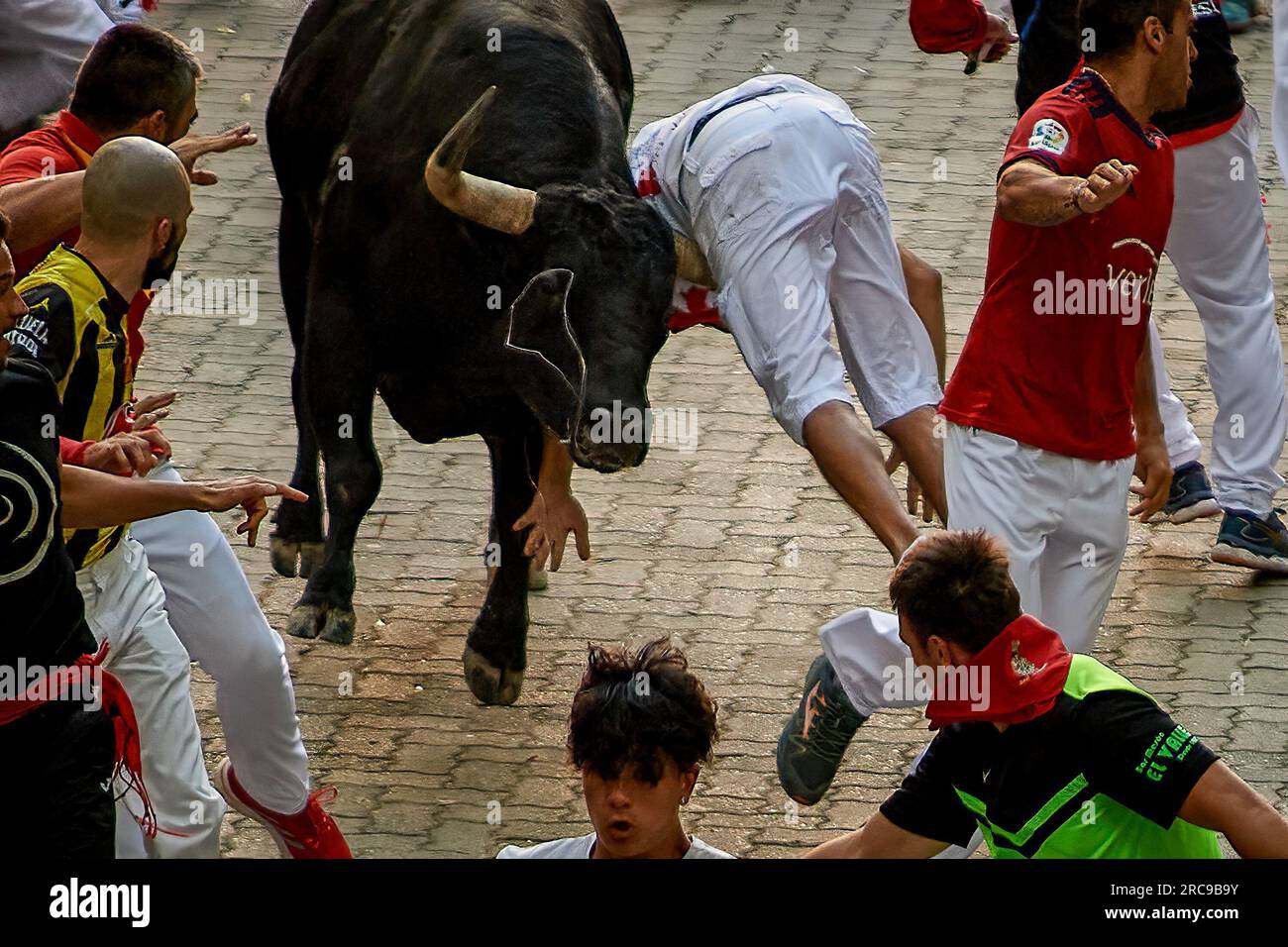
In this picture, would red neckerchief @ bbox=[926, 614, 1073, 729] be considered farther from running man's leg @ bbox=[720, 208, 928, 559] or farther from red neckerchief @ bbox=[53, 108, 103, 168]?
red neckerchief @ bbox=[53, 108, 103, 168]

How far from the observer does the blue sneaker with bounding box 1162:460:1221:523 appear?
8.39m

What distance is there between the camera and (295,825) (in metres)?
5.98

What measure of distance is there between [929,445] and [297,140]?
3.00m

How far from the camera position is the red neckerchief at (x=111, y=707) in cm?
451

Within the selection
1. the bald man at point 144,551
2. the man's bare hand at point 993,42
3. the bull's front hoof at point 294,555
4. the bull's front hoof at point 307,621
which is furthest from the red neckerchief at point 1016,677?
the man's bare hand at point 993,42

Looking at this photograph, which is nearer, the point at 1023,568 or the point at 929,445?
the point at 1023,568

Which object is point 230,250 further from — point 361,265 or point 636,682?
point 636,682

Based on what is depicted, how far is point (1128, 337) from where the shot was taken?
19.1 ft

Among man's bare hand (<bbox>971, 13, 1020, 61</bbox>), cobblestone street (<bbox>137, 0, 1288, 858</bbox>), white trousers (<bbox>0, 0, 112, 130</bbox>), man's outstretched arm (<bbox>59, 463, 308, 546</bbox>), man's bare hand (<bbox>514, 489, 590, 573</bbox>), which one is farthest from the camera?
white trousers (<bbox>0, 0, 112, 130</bbox>)

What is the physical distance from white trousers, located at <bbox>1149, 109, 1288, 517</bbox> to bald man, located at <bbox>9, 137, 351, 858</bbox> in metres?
3.79

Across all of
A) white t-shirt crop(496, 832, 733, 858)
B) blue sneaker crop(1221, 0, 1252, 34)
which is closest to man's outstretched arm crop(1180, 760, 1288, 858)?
white t-shirt crop(496, 832, 733, 858)

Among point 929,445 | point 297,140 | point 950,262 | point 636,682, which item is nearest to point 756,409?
point 950,262

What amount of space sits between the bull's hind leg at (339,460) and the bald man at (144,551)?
1.67m

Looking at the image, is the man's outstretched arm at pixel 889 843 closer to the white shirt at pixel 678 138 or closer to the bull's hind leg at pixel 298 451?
the white shirt at pixel 678 138
